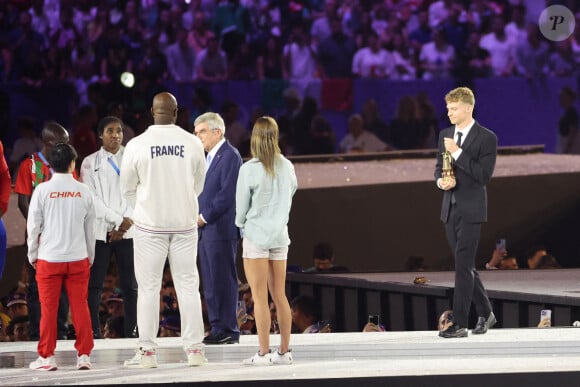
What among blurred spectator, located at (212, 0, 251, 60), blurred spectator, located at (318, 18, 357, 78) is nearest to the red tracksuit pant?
blurred spectator, located at (212, 0, 251, 60)

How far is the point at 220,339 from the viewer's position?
248 inches

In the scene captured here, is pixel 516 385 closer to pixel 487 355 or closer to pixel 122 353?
pixel 487 355

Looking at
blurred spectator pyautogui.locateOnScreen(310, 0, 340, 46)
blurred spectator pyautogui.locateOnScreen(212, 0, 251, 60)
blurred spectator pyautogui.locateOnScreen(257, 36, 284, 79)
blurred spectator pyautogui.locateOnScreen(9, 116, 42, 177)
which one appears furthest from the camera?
blurred spectator pyautogui.locateOnScreen(310, 0, 340, 46)

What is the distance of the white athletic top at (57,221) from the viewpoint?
5.66 meters

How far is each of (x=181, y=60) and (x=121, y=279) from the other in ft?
20.1

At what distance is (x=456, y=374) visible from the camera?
5285 millimetres

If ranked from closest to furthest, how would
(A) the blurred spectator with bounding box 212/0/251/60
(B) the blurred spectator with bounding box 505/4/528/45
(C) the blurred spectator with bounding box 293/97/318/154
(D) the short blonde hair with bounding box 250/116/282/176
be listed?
1. (D) the short blonde hair with bounding box 250/116/282/176
2. (C) the blurred spectator with bounding box 293/97/318/154
3. (A) the blurred spectator with bounding box 212/0/251/60
4. (B) the blurred spectator with bounding box 505/4/528/45

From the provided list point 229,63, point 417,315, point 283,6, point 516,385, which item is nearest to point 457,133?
point 516,385

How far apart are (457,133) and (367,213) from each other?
5.07 meters

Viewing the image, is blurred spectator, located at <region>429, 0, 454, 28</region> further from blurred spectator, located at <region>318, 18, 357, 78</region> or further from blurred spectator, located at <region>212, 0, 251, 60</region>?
blurred spectator, located at <region>212, 0, 251, 60</region>

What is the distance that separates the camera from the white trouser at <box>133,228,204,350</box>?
5.62m

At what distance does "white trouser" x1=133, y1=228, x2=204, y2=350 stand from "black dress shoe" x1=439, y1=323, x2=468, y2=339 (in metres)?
1.37

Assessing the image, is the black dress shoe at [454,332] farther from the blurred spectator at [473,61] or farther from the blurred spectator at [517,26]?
the blurred spectator at [517,26]

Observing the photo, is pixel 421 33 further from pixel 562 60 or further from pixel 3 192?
pixel 3 192
